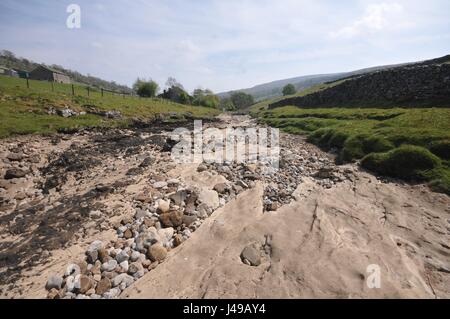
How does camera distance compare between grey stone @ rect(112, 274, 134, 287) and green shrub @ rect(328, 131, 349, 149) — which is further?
green shrub @ rect(328, 131, 349, 149)

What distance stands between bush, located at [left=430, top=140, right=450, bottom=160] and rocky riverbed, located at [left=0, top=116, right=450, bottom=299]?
9.82ft

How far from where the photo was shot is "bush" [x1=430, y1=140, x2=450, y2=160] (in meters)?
11.2

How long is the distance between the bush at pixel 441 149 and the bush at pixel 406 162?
65 centimetres

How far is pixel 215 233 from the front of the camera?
7.57 meters

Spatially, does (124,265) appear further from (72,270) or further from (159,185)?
(159,185)

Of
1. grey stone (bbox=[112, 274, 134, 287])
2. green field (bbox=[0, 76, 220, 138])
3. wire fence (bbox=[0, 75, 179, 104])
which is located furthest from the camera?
wire fence (bbox=[0, 75, 179, 104])

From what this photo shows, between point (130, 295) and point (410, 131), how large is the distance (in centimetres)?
1606

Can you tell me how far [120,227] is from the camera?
7707 mm

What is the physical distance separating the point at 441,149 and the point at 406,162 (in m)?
1.87

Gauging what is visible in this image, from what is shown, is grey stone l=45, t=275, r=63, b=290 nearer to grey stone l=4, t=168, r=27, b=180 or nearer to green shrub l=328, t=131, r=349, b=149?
grey stone l=4, t=168, r=27, b=180

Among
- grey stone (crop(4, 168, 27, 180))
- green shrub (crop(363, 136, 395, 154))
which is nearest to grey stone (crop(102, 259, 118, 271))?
grey stone (crop(4, 168, 27, 180))

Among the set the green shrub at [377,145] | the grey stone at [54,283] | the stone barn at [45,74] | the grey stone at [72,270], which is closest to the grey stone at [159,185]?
→ the grey stone at [72,270]

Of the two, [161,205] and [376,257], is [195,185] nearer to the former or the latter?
[161,205]
